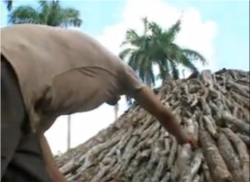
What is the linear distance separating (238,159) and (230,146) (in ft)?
0.63

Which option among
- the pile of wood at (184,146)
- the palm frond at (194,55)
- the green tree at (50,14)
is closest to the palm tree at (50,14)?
the green tree at (50,14)

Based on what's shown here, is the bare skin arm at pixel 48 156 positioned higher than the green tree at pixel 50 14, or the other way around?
the green tree at pixel 50 14

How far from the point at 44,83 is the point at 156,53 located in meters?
23.6

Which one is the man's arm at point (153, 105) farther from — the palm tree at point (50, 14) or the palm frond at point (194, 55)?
the palm frond at point (194, 55)

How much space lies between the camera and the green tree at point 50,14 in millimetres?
18312

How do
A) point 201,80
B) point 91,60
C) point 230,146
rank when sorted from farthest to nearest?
point 201,80
point 230,146
point 91,60

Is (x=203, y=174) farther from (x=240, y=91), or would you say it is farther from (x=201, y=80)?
(x=201, y=80)

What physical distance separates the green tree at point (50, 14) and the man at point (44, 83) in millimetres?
16963

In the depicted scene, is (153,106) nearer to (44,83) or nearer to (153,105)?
(153,105)

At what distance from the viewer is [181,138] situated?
1.71 meters

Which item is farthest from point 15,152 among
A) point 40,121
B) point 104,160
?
point 104,160

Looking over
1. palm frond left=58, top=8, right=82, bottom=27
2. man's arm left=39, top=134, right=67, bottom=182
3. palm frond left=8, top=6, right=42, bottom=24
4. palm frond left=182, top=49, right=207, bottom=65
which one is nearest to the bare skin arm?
man's arm left=39, top=134, right=67, bottom=182

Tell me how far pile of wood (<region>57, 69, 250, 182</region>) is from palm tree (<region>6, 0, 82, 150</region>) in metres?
14.3

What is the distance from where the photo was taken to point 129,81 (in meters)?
1.39
